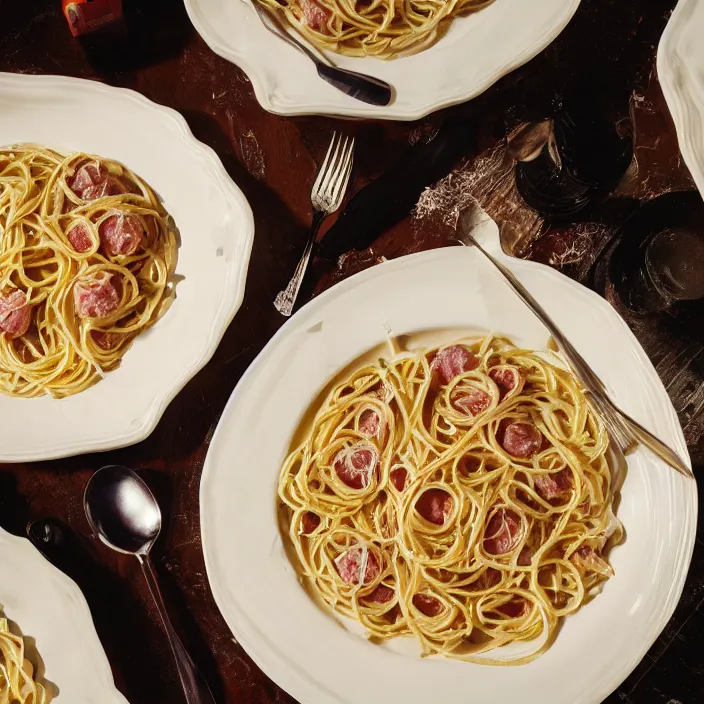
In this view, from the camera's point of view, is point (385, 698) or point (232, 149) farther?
point (232, 149)

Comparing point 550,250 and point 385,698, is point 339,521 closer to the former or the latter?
point 385,698

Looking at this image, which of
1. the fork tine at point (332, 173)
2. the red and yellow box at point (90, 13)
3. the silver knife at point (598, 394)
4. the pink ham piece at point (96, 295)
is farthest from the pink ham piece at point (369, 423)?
the red and yellow box at point (90, 13)

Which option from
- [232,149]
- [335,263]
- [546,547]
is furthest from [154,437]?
[546,547]

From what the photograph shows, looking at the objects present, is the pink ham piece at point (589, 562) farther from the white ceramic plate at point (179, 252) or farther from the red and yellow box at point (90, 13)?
the red and yellow box at point (90, 13)

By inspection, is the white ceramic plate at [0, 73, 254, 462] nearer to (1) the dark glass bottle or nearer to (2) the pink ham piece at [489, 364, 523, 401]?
(2) the pink ham piece at [489, 364, 523, 401]

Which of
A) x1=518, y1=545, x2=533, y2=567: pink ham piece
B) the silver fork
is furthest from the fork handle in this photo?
x1=518, y1=545, x2=533, y2=567: pink ham piece
